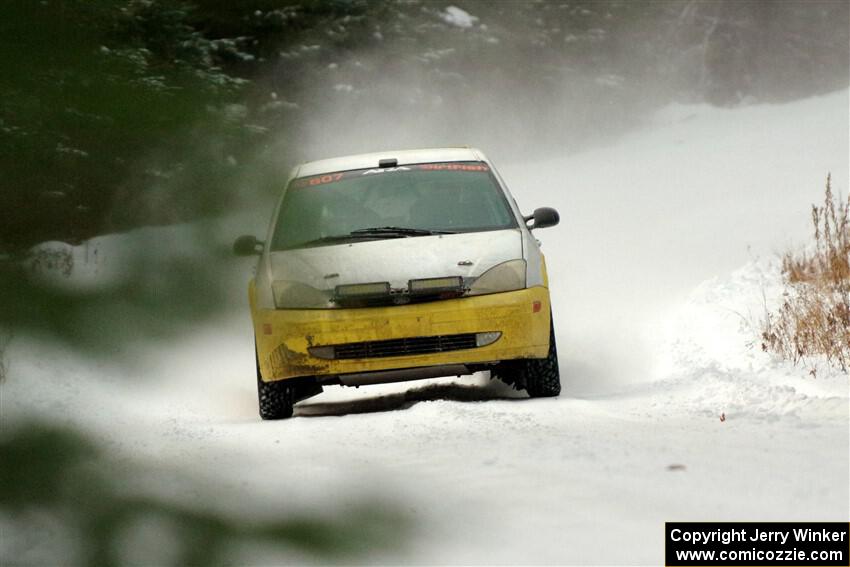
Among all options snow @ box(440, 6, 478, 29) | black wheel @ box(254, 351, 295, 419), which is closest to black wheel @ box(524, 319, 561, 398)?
black wheel @ box(254, 351, 295, 419)

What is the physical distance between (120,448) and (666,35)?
98.2 ft

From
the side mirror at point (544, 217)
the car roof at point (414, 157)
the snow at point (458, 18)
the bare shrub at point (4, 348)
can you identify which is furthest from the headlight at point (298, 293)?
the side mirror at point (544, 217)

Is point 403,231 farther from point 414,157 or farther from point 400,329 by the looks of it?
point 414,157

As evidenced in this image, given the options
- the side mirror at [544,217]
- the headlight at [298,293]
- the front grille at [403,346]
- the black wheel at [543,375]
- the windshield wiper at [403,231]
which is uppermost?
the side mirror at [544,217]

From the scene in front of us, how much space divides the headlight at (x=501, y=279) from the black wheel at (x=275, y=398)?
127 cm

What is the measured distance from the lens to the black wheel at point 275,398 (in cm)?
672

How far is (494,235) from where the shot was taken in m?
6.69

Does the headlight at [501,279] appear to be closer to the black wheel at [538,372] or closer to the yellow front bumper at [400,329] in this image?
the yellow front bumper at [400,329]

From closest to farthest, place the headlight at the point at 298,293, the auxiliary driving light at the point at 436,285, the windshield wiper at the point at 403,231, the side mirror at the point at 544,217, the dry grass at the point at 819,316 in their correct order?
the headlight at the point at 298,293 < the auxiliary driving light at the point at 436,285 < the windshield wiper at the point at 403,231 < the dry grass at the point at 819,316 < the side mirror at the point at 544,217

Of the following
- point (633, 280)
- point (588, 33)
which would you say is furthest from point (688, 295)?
point (588, 33)

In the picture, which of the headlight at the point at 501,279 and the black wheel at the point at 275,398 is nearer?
the headlight at the point at 501,279

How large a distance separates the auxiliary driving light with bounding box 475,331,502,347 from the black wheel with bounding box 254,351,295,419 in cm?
120

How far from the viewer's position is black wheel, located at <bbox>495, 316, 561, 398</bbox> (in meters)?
6.76

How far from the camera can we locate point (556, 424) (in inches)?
214
